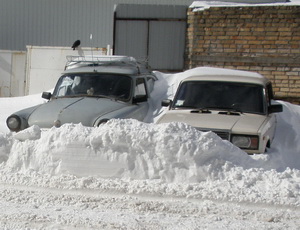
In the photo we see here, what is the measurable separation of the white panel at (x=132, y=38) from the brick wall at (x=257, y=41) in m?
1.76

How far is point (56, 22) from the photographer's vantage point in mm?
18391

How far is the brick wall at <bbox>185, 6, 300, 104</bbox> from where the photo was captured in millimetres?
12906

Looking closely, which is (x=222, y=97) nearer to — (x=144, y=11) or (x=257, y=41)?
(x=257, y=41)

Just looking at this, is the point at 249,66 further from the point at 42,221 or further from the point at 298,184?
the point at 42,221

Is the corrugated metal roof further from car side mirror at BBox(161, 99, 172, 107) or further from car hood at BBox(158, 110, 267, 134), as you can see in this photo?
car hood at BBox(158, 110, 267, 134)

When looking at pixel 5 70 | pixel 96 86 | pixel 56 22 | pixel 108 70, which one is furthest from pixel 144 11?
pixel 96 86

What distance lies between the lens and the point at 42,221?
478 centimetres

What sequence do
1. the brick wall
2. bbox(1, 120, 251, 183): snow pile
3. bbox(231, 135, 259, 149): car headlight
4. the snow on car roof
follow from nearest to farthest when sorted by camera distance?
bbox(1, 120, 251, 183): snow pile < bbox(231, 135, 259, 149): car headlight < the snow on car roof < the brick wall

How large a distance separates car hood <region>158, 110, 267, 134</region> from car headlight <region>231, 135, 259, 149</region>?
0.08 meters

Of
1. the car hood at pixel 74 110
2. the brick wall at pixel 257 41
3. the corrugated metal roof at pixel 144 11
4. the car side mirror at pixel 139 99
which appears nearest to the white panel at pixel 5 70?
the corrugated metal roof at pixel 144 11

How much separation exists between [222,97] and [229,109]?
343mm

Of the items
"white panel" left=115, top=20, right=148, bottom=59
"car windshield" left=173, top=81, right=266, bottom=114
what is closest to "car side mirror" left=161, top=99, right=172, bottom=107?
"car windshield" left=173, top=81, right=266, bottom=114

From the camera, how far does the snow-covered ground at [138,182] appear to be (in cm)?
493

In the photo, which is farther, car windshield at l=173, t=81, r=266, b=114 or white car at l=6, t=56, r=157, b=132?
white car at l=6, t=56, r=157, b=132
